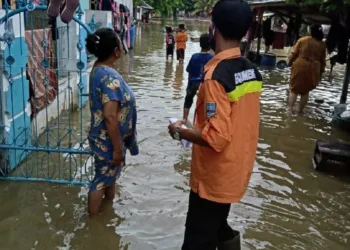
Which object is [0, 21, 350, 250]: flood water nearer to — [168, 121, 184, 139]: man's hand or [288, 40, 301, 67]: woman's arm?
Answer: [168, 121, 184, 139]: man's hand

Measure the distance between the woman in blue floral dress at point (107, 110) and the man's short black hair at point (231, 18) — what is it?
4.69ft

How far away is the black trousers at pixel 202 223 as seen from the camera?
252 cm

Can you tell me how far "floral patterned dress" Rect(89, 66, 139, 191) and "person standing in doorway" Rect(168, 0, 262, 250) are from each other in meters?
1.23

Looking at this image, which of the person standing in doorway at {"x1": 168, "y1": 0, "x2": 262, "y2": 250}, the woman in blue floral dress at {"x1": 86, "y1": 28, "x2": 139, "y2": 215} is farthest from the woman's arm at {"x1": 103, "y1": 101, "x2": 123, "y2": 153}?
the person standing in doorway at {"x1": 168, "y1": 0, "x2": 262, "y2": 250}

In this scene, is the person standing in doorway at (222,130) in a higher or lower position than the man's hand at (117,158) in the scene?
higher

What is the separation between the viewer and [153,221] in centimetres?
399

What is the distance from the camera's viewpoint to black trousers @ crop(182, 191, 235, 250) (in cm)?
252

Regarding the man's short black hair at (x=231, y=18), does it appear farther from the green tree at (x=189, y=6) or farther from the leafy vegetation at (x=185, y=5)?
the green tree at (x=189, y=6)

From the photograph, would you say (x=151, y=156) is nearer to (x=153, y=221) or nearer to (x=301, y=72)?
(x=153, y=221)

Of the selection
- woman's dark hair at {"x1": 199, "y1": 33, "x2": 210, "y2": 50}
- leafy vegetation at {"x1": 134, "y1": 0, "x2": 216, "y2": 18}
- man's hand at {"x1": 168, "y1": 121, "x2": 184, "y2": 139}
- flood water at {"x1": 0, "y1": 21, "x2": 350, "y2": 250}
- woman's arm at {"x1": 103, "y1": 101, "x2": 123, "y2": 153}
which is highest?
leafy vegetation at {"x1": 134, "y1": 0, "x2": 216, "y2": 18}

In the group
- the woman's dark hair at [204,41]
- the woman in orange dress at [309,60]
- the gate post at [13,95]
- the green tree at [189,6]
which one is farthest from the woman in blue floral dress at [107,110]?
the green tree at [189,6]

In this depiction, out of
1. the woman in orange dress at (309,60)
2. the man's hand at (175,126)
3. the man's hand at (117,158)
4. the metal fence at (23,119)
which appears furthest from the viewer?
the woman in orange dress at (309,60)

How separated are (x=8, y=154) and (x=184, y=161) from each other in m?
2.16

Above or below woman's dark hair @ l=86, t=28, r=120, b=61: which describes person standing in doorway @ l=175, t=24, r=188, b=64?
below
